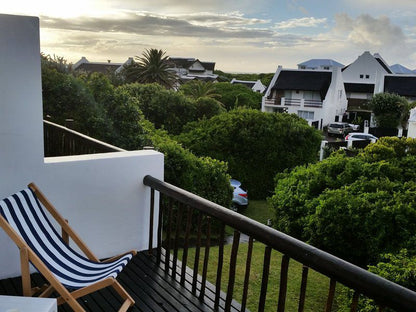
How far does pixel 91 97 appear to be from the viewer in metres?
13.2

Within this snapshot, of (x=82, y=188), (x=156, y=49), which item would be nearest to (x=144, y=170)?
(x=82, y=188)

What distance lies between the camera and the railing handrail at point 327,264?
1845 millimetres

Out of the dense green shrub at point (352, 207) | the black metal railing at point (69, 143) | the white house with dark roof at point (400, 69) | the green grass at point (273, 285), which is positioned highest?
the white house with dark roof at point (400, 69)

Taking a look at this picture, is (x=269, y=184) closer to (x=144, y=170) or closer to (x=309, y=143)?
(x=309, y=143)

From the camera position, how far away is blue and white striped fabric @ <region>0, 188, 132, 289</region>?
9.16ft

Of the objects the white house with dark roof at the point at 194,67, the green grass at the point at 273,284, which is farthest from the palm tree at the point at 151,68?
the white house with dark roof at the point at 194,67

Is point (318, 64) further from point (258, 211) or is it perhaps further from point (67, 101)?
point (67, 101)

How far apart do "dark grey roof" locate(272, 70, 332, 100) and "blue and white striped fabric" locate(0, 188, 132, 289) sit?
3787cm

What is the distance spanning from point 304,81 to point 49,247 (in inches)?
1574

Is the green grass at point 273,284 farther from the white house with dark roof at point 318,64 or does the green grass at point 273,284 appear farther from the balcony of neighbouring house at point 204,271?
the white house with dark roof at point 318,64

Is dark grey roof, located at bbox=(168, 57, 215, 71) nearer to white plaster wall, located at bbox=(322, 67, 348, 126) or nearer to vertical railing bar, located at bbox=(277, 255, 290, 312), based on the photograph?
white plaster wall, located at bbox=(322, 67, 348, 126)

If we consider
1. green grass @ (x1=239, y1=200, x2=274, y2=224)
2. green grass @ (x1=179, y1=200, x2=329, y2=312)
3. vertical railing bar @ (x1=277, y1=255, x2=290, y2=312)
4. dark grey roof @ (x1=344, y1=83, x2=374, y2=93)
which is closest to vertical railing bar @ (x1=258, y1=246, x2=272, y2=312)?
vertical railing bar @ (x1=277, y1=255, x2=290, y2=312)

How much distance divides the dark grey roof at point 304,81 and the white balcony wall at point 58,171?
3679cm

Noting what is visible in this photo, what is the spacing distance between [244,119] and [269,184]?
10.4ft
